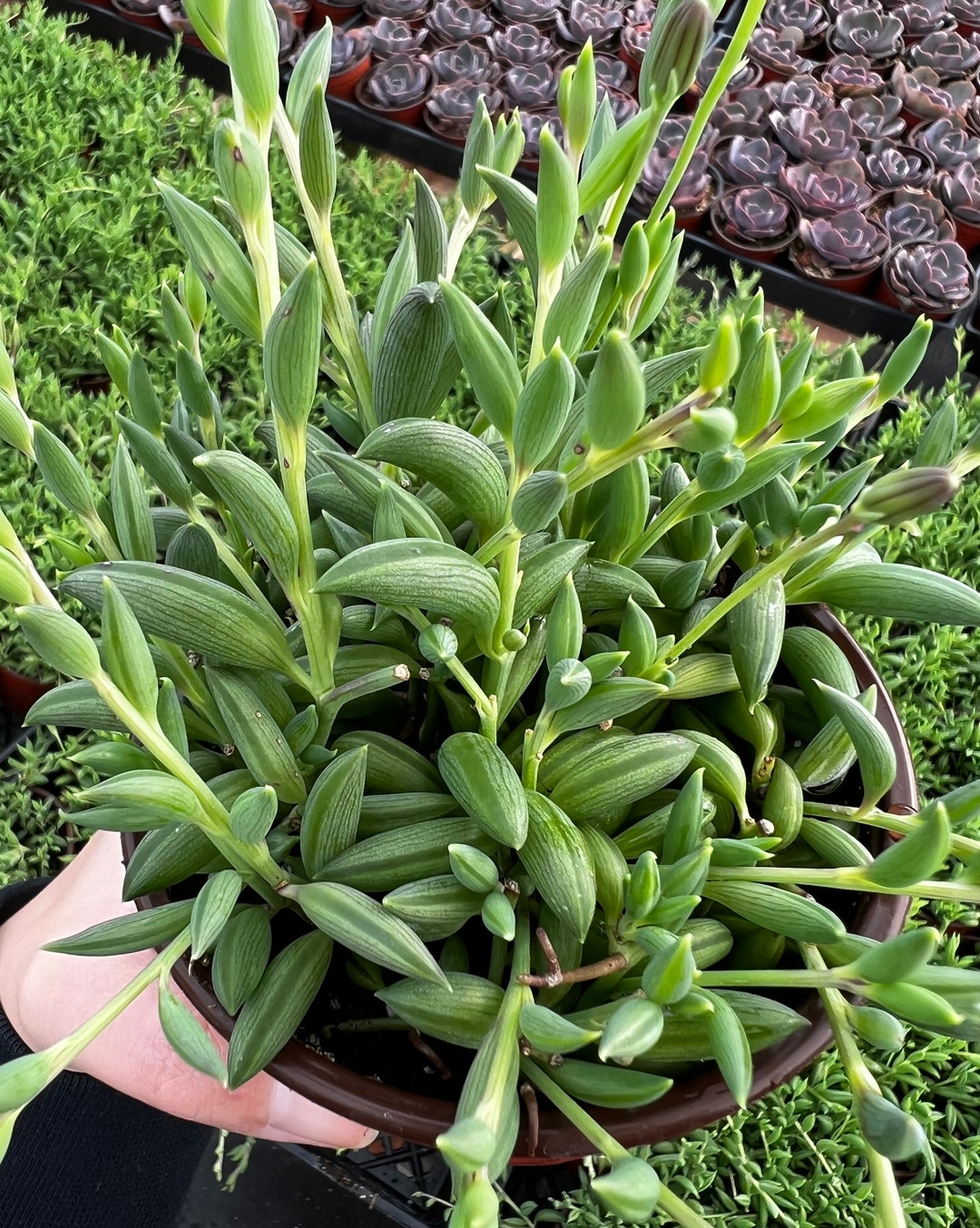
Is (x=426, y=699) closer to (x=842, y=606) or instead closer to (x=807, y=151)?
(x=842, y=606)

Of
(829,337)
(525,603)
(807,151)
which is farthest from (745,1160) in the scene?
(807,151)

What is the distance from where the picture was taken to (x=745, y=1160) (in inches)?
27.4

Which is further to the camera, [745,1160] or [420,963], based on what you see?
[745,1160]

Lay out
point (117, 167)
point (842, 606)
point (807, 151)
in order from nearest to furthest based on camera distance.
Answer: point (842, 606), point (117, 167), point (807, 151)

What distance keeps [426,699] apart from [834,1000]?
0.21 metres

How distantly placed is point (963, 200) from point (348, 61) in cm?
89

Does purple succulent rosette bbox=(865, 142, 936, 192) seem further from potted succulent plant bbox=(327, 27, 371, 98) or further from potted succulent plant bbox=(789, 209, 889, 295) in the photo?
potted succulent plant bbox=(327, 27, 371, 98)

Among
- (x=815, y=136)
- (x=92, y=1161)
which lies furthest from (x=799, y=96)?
(x=92, y=1161)

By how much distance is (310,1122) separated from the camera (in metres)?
0.56

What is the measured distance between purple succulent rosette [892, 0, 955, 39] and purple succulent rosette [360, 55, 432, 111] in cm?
77

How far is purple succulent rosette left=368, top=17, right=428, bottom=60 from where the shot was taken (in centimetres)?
159

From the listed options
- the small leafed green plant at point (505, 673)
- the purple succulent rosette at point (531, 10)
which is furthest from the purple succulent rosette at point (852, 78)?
the small leafed green plant at point (505, 673)

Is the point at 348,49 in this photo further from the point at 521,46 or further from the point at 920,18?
the point at 920,18

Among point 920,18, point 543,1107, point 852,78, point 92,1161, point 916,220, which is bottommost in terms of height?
point 92,1161
